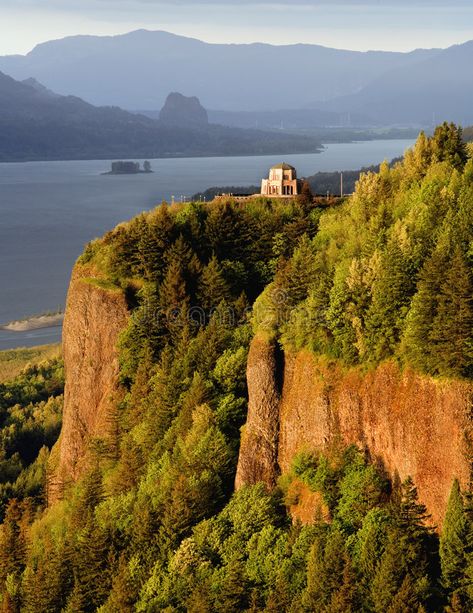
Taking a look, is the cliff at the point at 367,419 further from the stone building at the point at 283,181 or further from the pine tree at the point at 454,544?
the stone building at the point at 283,181

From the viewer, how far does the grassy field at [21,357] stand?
3610 inches

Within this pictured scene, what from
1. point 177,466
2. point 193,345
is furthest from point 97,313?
point 177,466

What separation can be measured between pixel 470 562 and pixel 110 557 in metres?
14.3

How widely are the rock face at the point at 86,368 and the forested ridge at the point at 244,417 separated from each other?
2.57 ft

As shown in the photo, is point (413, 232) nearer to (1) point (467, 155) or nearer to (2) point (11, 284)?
(1) point (467, 155)

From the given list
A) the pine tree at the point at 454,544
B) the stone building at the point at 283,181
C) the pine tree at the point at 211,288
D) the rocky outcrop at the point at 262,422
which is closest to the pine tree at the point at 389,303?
the rocky outcrop at the point at 262,422

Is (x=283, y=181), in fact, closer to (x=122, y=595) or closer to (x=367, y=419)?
(x=367, y=419)

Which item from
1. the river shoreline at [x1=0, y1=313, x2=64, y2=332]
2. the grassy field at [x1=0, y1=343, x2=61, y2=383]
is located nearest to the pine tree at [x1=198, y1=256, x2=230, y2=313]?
the grassy field at [x1=0, y1=343, x2=61, y2=383]

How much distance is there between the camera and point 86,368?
4741 cm

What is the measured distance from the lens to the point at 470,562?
25.9 meters

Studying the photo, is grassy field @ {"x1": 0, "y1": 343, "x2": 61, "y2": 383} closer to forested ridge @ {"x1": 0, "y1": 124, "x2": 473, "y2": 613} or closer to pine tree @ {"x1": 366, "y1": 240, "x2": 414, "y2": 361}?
forested ridge @ {"x1": 0, "y1": 124, "x2": 473, "y2": 613}

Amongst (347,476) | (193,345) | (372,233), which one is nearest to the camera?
(347,476)

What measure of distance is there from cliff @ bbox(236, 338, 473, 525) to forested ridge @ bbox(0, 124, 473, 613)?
21.6 inches

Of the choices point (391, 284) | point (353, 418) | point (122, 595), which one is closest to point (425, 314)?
point (391, 284)
